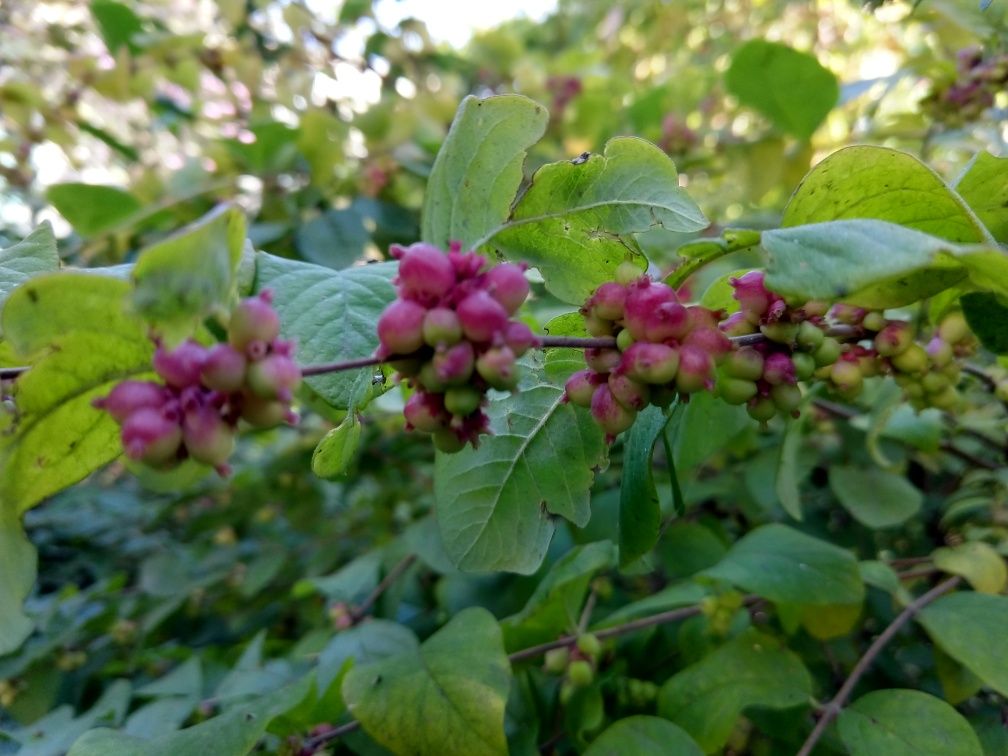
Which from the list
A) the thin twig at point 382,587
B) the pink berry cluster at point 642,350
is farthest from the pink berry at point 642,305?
the thin twig at point 382,587

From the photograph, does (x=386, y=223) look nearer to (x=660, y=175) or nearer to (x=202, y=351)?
(x=660, y=175)

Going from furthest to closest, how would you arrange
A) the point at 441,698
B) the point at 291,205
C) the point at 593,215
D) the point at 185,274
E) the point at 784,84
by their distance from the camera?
1. the point at 291,205
2. the point at 784,84
3. the point at 441,698
4. the point at 593,215
5. the point at 185,274

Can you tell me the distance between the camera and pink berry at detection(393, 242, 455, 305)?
20.7 inches

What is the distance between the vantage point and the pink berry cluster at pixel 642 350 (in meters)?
0.57

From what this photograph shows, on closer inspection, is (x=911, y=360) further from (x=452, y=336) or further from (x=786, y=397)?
(x=452, y=336)

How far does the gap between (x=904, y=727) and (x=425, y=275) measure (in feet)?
2.27

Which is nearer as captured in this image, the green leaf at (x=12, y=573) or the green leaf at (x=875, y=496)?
the green leaf at (x=12, y=573)

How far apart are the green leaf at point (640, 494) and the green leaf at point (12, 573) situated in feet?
1.61

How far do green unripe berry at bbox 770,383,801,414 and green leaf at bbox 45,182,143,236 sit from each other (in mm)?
1412

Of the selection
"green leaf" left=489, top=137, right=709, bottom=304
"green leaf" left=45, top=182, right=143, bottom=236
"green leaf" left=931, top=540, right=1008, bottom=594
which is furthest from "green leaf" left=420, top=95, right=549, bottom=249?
"green leaf" left=45, top=182, right=143, bottom=236

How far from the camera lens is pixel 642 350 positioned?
57 cm

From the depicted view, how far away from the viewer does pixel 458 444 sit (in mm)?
570

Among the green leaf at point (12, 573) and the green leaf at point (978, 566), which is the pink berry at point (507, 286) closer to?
the green leaf at point (12, 573)

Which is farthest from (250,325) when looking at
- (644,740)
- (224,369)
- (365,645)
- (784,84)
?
(784,84)
